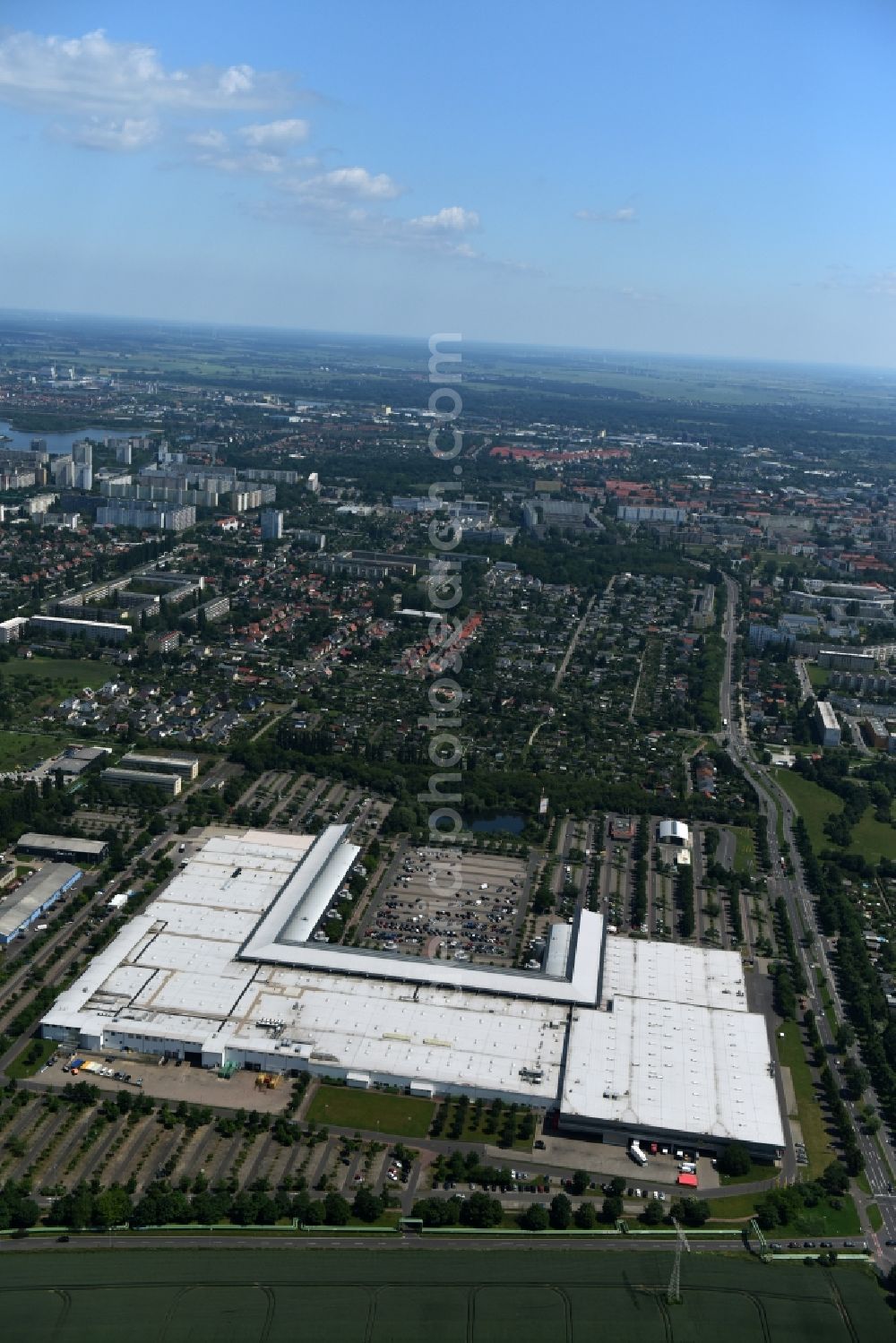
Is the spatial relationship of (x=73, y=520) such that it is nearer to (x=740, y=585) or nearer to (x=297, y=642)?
(x=297, y=642)

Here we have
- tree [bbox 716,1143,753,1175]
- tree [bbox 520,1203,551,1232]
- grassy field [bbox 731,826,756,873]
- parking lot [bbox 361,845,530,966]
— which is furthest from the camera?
grassy field [bbox 731,826,756,873]

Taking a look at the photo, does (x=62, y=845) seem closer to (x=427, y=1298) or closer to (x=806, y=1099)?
(x=427, y=1298)

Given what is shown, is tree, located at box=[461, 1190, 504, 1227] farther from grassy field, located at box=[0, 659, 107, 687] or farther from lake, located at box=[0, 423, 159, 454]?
lake, located at box=[0, 423, 159, 454]

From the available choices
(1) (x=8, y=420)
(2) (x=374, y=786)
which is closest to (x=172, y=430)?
(1) (x=8, y=420)

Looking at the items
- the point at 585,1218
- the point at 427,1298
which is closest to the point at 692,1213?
the point at 585,1218

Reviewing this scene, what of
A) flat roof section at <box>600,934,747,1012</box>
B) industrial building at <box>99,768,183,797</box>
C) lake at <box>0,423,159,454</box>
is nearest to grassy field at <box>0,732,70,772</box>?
industrial building at <box>99,768,183,797</box>

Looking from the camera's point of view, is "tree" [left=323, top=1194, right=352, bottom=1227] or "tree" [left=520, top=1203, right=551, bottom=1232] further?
"tree" [left=520, top=1203, right=551, bottom=1232]
